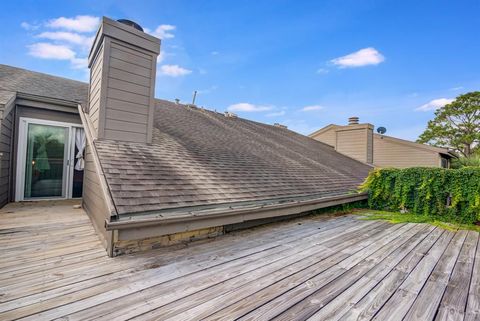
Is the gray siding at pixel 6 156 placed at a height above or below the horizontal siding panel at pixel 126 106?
below

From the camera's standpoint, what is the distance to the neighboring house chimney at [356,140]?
39.4 ft

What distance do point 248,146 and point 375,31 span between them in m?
7.85

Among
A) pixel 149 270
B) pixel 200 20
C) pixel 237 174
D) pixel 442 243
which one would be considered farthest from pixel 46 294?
pixel 200 20

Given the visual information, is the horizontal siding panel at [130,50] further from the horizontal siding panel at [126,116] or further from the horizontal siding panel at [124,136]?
the horizontal siding panel at [124,136]

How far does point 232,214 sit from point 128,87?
2765mm

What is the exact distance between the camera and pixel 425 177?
606 cm

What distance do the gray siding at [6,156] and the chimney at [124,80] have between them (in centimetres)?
192

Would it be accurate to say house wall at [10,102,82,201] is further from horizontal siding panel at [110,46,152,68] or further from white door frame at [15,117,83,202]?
horizontal siding panel at [110,46,152,68]

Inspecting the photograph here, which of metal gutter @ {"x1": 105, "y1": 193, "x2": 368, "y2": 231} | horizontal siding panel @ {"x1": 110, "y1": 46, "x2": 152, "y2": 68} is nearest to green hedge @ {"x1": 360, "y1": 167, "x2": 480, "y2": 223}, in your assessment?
metal gutter @ {"x1": 105, "y1": 193, "x2": 368, "y2": 231}

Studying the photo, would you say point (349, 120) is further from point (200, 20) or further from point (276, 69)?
point (200, 20)

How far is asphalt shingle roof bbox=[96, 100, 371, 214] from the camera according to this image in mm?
3176

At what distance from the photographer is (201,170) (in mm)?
4379

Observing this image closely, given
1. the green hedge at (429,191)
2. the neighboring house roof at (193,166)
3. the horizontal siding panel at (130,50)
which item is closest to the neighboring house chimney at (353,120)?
the neighboring house roof at (193,166)

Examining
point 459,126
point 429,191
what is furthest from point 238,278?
point 459,126
